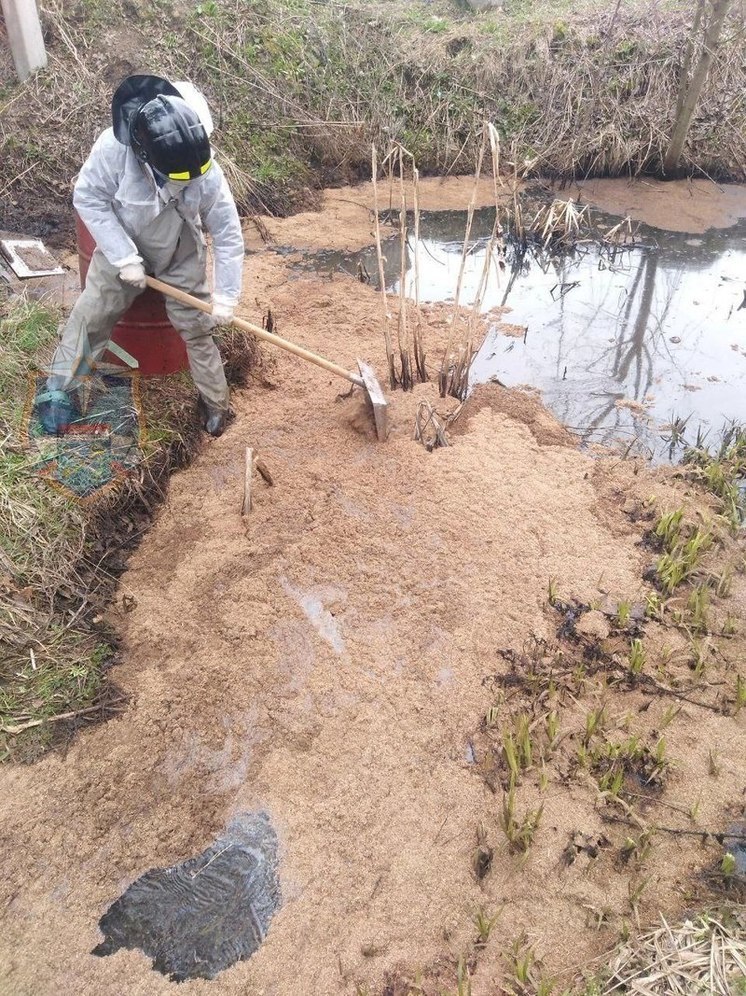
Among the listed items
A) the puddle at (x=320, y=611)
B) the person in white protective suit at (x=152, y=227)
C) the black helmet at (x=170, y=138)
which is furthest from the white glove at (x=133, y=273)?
the puddle at (x=320, y=611)

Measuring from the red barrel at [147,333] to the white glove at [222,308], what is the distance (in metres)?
0.39

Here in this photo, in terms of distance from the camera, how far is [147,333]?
3.58 m

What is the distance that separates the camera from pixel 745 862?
2.26m

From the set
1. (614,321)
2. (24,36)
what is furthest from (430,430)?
(24,36)

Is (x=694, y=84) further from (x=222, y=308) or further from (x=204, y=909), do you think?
(x=204, y=909)

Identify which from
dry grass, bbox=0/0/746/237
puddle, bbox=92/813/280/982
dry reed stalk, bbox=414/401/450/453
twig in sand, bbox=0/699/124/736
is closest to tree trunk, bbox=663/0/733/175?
dry grass, bbox=0/0/746/237

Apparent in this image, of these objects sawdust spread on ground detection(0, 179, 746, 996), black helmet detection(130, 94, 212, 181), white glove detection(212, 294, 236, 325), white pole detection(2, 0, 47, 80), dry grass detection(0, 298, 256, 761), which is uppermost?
white pole detection(2, 0, 47, 80)

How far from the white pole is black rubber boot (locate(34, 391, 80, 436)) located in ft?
13.7

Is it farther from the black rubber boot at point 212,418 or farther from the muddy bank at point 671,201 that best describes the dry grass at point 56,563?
the muddy bank at point 671,201

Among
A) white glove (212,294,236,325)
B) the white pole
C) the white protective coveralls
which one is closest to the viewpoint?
the white protective coveralls

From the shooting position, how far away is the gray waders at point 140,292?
312 cm

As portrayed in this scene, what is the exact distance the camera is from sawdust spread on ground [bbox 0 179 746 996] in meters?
2.09

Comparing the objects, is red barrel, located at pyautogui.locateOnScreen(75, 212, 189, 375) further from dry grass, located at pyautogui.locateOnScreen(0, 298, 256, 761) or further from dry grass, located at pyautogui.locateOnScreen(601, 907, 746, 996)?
dry grass, located at pyautogui.locateOnScreen(601, 907, 746, 996)

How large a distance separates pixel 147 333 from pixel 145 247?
1.77 ft
